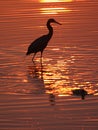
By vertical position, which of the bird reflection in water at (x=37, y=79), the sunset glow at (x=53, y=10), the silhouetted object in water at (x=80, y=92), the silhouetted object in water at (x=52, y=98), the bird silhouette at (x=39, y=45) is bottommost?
the silhouetted object in water at (x=52, y=98)

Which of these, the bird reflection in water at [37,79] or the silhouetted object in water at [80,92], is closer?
the silhouetted object in water at [80,92]

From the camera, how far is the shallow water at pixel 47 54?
50.2ft

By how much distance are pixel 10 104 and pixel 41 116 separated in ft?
3.70

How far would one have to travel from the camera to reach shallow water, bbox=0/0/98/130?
1529 cm

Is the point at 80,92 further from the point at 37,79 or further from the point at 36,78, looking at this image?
the point at 36,78

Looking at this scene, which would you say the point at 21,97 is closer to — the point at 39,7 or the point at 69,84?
the point at 69,84

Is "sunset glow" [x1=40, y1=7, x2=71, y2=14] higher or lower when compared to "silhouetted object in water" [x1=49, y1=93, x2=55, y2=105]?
higher

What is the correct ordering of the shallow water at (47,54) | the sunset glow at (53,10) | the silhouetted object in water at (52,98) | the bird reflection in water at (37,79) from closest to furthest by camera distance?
1. the silhouetted object in water at (52,98)
2. the shallow water at (47,54)
3. the bird reflection in water at (37,79)
4. the sunset glow at (53,10)

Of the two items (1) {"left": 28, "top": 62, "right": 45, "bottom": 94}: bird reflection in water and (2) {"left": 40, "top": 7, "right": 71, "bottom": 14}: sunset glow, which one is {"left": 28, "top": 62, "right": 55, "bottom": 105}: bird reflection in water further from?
(2) {"left": 40, "top": 7, "right": 71, "bottom": 14}: sunset glow

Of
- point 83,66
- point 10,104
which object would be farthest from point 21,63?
point 10,104

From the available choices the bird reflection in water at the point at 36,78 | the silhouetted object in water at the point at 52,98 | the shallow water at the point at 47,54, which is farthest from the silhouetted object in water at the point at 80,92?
the bird reflection in water at the point at 36,78

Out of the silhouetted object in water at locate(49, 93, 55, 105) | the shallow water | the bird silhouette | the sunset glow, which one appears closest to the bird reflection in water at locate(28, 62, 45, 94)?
the shallow water

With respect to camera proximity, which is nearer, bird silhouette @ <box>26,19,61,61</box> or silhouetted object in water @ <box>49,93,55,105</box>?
silhouetted object in water @ <box>49,93,55,105</box>

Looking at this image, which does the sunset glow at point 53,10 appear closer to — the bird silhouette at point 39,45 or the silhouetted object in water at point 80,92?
the bird silhouette at point 39,45
